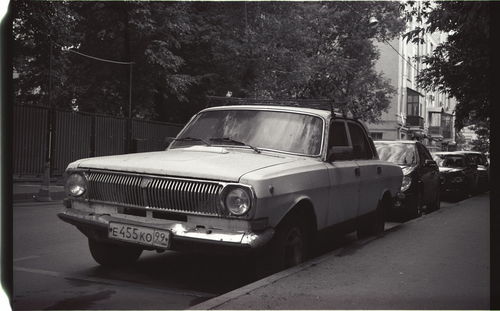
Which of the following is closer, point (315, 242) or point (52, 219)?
point (315, 242)

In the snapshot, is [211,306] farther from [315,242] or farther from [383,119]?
[383,119]

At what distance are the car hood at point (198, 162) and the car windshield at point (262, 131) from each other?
217mm

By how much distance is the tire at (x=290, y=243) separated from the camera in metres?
4.88

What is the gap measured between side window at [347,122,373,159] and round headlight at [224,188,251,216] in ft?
9.13

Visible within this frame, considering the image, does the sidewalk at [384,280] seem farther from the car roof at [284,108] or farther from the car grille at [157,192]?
the car roof at [284,108]

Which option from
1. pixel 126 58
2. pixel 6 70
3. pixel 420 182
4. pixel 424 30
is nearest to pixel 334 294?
pixel 6 70

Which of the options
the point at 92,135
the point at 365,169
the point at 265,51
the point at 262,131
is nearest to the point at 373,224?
the point at 365,169

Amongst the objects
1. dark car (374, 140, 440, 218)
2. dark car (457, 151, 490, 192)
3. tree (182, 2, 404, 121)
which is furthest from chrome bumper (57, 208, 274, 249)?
tree (182, 2, 404, 121)

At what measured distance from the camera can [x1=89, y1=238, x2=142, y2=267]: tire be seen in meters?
5.61

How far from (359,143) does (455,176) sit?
37.9ft

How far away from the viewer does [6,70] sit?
2482 mm

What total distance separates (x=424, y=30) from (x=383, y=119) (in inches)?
1458

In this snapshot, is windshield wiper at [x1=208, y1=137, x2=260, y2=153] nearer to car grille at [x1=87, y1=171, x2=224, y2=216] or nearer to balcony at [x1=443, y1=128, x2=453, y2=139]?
car grille at [x1=87, y1=171, x2=224, y2=216]

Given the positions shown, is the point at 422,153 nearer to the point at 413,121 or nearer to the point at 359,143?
the point at 359,143
